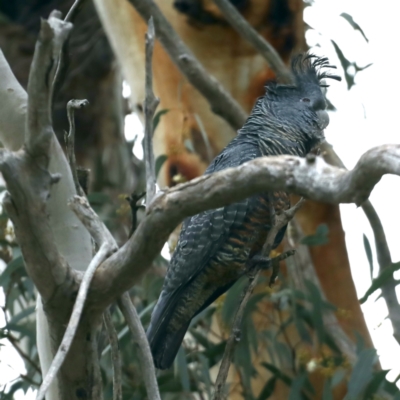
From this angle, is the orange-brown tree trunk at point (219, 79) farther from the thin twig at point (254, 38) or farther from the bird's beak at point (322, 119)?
the bird's beak at point (322, 119)

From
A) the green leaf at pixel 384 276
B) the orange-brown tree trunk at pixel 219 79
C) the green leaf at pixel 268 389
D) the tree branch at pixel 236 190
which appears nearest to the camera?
the tree branch at pixel 236 190

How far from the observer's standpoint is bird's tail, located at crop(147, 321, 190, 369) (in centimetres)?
173

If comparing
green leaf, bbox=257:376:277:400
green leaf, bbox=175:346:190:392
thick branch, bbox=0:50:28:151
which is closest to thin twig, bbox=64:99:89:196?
thick branch, bbox=0:50:28:151

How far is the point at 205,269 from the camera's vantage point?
1.82 m

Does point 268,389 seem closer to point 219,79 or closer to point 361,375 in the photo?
point 361,375

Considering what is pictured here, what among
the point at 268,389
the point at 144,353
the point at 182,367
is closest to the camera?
the point at 144,353

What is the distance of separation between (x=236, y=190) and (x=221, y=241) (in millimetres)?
835

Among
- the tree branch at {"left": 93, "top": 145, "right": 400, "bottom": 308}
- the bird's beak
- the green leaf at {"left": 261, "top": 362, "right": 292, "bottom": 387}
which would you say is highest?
the bird's beak

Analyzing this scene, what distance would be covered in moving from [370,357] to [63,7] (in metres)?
2.52

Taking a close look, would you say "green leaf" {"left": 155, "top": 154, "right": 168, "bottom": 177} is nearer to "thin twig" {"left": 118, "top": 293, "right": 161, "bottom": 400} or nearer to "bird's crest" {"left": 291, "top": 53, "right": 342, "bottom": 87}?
"bird's crest" {"left": 291, "top": 53, "right": 342, "bottom": 87}

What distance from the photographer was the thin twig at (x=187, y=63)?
2203 millimetres

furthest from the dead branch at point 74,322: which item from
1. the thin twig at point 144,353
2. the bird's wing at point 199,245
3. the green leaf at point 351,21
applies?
the green leaf at point 351,21

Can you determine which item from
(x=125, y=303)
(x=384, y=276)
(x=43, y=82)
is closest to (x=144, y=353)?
(x=125, y=303)

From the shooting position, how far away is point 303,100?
2.08 meters
